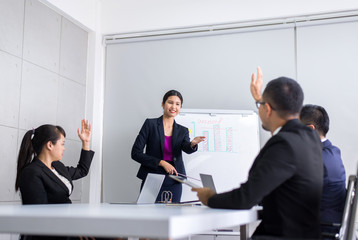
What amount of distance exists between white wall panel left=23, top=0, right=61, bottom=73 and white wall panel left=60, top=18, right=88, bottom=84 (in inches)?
4.3

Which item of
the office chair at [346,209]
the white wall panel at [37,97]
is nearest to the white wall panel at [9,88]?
the white wall panel at [37,97]

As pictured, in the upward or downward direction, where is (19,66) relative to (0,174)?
upward

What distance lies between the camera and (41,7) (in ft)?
13.6

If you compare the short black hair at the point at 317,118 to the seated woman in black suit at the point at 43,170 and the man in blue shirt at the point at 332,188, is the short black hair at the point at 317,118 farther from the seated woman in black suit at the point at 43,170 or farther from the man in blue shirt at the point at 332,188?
the seated woman in black suit at the point at 43,170

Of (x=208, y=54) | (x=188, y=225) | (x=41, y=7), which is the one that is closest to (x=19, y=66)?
(x=41, y=7)

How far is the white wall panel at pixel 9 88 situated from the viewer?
3.56 m

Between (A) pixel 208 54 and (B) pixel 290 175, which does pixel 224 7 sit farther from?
(B) pixel 290 175

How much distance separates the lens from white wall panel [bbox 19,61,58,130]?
384 cm

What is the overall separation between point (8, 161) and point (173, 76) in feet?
7.21

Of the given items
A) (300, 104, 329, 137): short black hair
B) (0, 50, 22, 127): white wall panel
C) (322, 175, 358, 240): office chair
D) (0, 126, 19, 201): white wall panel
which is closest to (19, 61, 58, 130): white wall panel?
(0, 50, 22, 127): white wall panel

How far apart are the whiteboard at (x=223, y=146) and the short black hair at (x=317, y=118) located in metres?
1.69

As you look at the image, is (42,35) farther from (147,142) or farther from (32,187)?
(32,187)

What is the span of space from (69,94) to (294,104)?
134 inches

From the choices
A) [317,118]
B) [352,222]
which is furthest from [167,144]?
[352,222]
